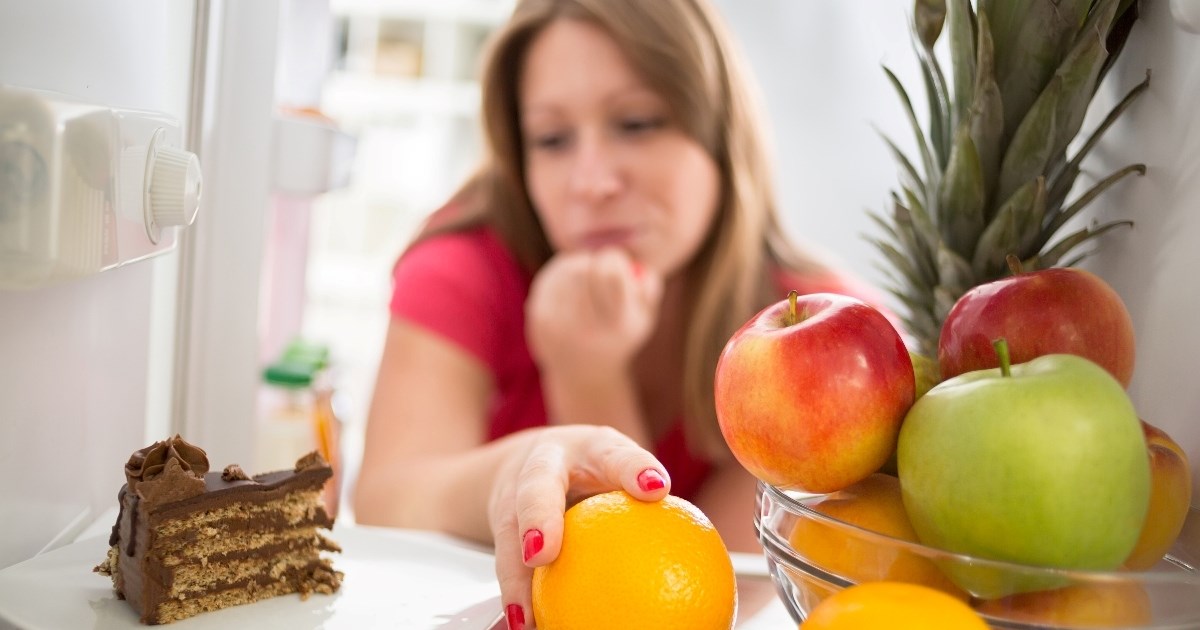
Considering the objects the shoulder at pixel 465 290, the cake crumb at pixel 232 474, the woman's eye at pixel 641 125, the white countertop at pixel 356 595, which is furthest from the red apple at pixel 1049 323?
the shoulder at pixel 465 290

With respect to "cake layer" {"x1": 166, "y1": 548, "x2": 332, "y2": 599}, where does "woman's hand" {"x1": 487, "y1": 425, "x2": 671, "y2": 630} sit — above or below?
above

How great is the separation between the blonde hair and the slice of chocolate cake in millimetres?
1004

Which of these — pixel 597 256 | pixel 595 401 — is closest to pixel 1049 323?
pixel 597 256

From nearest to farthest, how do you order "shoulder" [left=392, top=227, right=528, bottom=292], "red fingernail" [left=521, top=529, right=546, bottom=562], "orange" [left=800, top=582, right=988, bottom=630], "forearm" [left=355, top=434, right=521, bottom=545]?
"orange" [left=800, top=582, right=988, bottom=630], "red fingernail" [left=521, top=529, right=546, bottom=562], "forearm" [left=355, top=434, right=521, bottom=545], "shoulder" [left=392, top=227, right=528, bottom=292]

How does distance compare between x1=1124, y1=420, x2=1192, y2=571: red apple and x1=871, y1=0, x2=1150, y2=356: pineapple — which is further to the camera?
x1=871, y1=0, x2=1150, y2=356: pineapple

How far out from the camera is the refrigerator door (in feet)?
1.83

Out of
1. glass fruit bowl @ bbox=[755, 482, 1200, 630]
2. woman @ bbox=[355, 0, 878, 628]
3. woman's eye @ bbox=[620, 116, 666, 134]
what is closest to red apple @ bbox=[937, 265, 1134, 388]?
glass fruit bowl @ bbox=[755, 482, 1200, 630]

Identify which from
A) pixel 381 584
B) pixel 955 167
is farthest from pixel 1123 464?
pixel 381 584

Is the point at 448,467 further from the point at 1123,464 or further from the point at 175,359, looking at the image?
the point at 1123,464

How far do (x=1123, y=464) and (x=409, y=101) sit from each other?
4240 mm

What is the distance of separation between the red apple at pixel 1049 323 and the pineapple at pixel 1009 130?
105 mm

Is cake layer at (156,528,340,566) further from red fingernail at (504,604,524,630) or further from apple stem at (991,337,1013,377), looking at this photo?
apple stem at (991,337,1013,377)

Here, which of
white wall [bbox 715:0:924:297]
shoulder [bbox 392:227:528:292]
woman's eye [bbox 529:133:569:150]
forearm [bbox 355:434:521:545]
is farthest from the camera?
A: white wall [bbox 715:0:924:297]

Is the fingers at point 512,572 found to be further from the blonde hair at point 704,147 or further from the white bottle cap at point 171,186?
the blonde hair at point 704,147
